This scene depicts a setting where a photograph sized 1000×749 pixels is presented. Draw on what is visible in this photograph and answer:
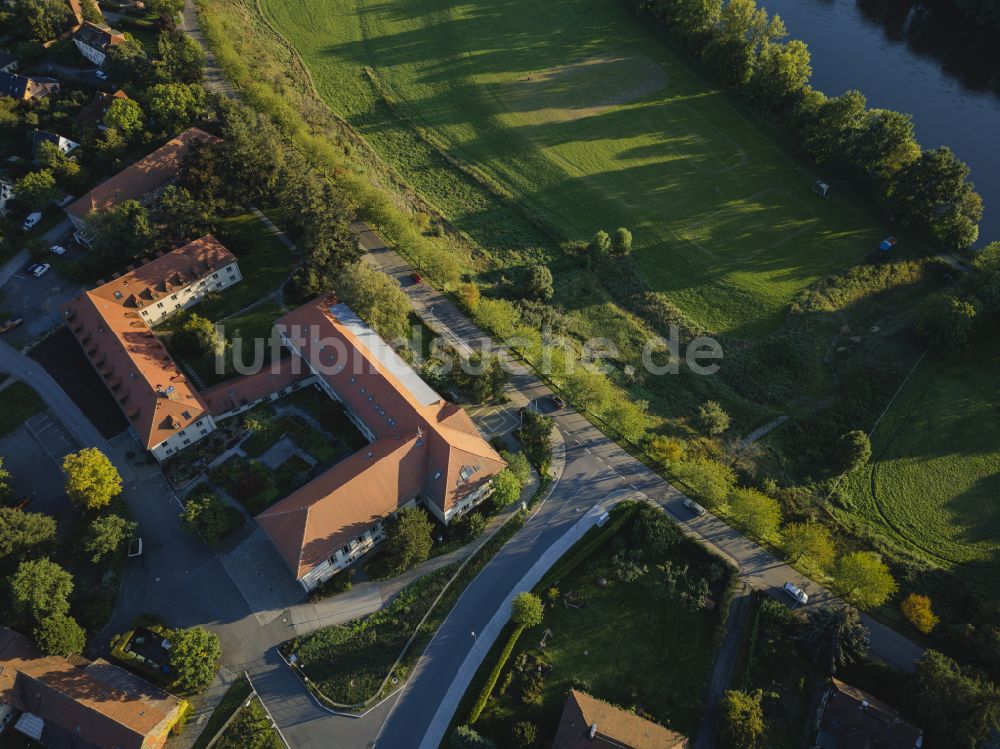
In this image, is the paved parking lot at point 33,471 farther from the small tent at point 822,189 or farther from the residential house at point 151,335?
the small tent at point 822,189

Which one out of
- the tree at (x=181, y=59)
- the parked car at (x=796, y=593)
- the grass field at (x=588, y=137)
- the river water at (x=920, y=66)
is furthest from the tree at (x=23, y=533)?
the river water at (x=920, y=66)

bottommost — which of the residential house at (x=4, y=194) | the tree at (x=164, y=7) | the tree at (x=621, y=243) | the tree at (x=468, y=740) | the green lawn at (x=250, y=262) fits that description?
the tree at (x=468, y=740)

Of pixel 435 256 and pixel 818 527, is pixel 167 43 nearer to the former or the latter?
pixel 435 256

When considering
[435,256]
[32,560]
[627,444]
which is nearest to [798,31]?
[435,256]

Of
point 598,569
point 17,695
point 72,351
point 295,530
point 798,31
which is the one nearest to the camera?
point 17,695

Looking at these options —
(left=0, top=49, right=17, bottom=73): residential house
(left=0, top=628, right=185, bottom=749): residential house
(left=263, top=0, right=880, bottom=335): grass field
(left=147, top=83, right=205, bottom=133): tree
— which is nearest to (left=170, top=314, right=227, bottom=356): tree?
(left=0, top=628, right=185, bottom=749): residential house

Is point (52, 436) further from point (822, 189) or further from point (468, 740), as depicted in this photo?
point (822, 189)
